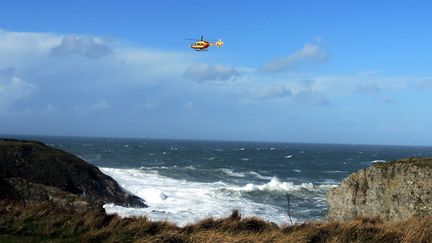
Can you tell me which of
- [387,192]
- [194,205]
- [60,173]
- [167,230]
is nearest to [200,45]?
[167,230]

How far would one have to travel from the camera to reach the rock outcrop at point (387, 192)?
2144 cm

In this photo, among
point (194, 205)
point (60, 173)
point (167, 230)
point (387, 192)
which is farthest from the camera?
point (194, 205)

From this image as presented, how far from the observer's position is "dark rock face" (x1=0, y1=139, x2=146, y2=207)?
32.0 m

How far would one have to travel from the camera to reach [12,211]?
13789 millimetres

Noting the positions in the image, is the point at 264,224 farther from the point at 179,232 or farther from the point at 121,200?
the point at 121,200

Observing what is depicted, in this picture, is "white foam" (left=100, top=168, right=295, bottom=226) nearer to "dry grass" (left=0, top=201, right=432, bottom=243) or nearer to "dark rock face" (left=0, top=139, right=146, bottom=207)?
"dark rock face" (left=0, top=139, right=146, bottom=207)

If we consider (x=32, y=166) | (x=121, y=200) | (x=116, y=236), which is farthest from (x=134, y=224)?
(x=32, y=166)

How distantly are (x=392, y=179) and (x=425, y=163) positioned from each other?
159 cm

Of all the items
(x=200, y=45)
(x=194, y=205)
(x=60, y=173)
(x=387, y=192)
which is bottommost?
(x=194, y=205)

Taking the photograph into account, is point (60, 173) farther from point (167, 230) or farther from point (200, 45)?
point (167, 230)

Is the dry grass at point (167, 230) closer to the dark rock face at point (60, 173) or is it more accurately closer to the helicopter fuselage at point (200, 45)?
the helicopter fuselage at point (200, 45)

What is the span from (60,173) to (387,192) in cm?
1994

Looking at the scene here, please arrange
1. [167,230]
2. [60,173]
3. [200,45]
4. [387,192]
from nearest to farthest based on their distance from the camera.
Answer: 1. [167,230]
2. [200,45]
3. [387,192]
4. [60,173]

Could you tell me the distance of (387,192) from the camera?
22.9m
